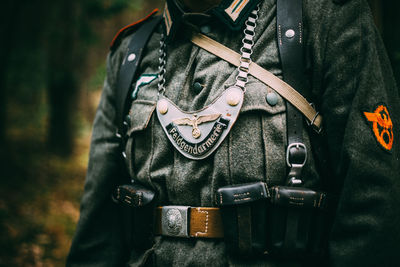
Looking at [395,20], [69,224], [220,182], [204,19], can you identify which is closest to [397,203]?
[220,182]

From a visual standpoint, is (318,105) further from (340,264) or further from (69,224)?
(69,224)

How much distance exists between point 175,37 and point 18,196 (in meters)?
5.43

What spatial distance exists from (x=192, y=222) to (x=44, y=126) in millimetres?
10423

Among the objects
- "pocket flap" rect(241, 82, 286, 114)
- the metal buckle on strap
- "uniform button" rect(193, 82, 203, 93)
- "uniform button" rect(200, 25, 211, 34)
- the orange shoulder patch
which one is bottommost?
the metal buckle on strap

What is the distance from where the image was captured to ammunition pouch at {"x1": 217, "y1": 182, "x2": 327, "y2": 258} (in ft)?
4.20

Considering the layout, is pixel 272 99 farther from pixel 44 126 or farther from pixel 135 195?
pixel 44 126

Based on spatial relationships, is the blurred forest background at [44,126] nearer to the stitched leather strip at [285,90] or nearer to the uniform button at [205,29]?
the uniform button at [205,29]

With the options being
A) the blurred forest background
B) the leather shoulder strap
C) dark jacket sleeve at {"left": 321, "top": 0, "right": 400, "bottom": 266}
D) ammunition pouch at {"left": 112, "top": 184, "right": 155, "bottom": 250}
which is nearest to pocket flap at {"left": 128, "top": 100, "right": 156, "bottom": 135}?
ammunition pouch at {"left": 112, "top": 184, "right": 155, "bottom": 250}

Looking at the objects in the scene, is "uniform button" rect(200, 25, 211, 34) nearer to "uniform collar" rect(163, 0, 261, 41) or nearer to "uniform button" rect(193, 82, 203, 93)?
"uniform collar" rect(163, 0, 261, 41)

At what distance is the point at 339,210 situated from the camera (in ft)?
4.16

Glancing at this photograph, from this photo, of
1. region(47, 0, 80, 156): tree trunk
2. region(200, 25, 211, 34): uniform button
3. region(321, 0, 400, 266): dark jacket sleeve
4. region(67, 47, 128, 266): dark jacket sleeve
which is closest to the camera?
region(321, 0, 400, 266): dark jacket sleeve

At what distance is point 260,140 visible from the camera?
1.35m

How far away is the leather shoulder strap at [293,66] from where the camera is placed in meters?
1.29

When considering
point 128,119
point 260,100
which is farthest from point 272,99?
point 128,119
